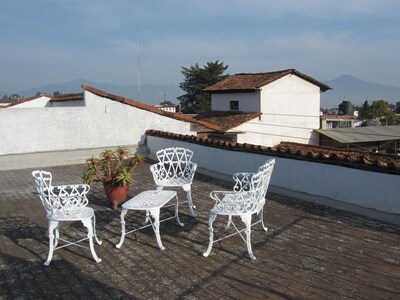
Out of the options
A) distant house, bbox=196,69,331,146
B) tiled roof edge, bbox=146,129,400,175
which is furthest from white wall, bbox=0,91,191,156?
distant house, bbox=196,69,331,146

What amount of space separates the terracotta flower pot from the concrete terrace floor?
337mm

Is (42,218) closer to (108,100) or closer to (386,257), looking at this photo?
(386,257)

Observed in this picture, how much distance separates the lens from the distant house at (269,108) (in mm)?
23908

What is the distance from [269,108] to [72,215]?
2166 cm

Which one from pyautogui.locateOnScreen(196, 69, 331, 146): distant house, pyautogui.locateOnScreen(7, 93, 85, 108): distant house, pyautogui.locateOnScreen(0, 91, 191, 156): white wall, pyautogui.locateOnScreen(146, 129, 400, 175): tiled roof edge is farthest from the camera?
pyautogui.locateOnScreen(196, 69, 331, 146): distant house

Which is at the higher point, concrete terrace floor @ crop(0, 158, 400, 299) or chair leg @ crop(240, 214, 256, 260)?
chair leg @ crop(240, 214, 256, 260)

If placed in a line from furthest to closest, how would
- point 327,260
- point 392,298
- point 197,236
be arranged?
point 197,236 < point 327,260 < point 392,298

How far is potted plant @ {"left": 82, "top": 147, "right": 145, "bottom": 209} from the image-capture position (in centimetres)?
635

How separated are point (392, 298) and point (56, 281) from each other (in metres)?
3.10

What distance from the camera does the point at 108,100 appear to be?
40.3ft

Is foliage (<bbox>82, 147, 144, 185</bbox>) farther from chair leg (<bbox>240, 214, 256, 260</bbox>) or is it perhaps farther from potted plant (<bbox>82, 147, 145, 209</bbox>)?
chair leg (<bbox>240, 214, 256, 260</bbox>)

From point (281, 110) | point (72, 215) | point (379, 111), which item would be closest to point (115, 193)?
point (72, 215)

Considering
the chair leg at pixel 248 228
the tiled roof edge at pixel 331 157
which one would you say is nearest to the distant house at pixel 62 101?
the tiled roof edge at pixel 331 157

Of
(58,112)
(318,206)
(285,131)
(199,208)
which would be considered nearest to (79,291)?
(199,208)
